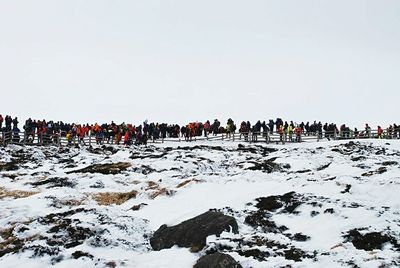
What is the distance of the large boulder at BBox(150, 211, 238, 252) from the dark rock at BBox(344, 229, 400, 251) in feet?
9.02

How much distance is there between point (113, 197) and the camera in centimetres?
1481

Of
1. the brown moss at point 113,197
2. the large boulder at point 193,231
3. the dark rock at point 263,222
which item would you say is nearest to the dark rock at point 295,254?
the dark rock at point 263,222

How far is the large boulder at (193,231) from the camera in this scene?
959 cm

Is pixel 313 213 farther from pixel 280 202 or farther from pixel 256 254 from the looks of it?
pixel 256 254

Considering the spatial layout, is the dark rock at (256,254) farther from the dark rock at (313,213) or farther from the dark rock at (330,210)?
the dark rock at (330,210)

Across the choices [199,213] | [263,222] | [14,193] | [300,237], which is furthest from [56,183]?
[300,237]

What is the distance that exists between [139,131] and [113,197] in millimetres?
23751

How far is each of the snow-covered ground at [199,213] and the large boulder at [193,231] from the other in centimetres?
21

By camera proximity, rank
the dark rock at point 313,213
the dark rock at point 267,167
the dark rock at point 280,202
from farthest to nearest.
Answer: the dark rock at point 267,167 → the dark rock at point 280,202 → the dark rock at point 313,213

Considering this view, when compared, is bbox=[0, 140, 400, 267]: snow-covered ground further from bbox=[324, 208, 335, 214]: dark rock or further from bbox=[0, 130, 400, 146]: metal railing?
bbox=[0, 130, 400, 146]: metal railing

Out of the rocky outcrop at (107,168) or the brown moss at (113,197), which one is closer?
the brown moss at (113,197)

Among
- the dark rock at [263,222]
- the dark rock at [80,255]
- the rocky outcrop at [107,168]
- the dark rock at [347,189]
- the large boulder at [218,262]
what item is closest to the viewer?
the large boulder at [218,262]

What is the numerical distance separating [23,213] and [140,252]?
450 centimetres

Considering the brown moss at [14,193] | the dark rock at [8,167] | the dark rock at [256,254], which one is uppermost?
the dark rock at [8,167]
